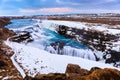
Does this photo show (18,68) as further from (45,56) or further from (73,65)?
(73,65)

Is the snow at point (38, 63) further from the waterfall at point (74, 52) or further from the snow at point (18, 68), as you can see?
the waterfall at point (74, 52)

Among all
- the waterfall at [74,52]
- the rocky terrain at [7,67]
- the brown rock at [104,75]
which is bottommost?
the waterfall at [74,52]

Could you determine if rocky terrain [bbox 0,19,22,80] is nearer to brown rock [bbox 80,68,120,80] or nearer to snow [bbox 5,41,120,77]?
snow [bbox 5,41,120,77]

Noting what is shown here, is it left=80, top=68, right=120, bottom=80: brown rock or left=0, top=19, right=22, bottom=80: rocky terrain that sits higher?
left=80, top=68, right=120, bottom=80: brown rock

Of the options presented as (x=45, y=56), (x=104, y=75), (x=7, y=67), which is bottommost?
(x=45, y=56)

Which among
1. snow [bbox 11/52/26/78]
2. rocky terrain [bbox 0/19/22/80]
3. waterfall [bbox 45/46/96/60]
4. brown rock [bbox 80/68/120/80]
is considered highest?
brown rock [bbox 80/68/120/80]

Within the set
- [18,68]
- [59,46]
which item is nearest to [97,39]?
[59,46]

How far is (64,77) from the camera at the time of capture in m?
19.8

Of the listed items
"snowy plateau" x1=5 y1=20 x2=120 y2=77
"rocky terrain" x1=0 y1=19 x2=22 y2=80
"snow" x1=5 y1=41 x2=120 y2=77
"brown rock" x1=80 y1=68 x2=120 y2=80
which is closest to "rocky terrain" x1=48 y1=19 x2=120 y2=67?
"snowy plateau" x1=5 y1=20 x2=120 y2=77

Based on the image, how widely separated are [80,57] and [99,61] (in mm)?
4201

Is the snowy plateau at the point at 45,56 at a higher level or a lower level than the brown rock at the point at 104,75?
lower

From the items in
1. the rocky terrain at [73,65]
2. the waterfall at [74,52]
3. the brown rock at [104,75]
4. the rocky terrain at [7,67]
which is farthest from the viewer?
the waterfall at [74,52]

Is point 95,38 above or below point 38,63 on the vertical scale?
below

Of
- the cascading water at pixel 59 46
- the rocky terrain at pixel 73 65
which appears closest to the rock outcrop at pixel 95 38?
the rocky terrain at pixel 73 65
